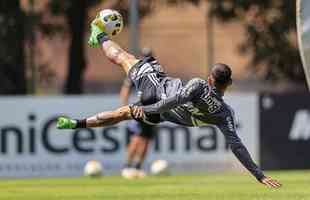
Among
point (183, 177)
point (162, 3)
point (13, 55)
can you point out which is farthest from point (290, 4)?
point (183, 177)

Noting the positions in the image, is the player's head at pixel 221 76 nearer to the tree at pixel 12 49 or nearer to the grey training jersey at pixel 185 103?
the grey training jersey at pixel 185 103

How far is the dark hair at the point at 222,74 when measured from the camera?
43.5ft

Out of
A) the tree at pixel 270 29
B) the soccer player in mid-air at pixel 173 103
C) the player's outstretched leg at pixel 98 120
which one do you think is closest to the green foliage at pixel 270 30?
the tree at pixel 270 29

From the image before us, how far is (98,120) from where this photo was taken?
14078 mm

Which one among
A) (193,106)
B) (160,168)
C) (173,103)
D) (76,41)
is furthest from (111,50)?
(76,41)

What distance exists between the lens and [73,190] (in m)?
16.6

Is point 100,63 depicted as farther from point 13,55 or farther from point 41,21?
point 13,55

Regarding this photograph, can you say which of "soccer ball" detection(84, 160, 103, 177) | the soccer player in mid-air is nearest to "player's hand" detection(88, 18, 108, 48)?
the soccer player in mid-air

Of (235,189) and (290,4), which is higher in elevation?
(290,4)

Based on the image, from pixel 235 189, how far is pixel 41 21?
21344mm

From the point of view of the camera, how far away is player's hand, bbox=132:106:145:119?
44.9ft

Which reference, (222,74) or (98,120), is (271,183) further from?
(98,120)

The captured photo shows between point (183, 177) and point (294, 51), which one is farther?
point (294, 51)

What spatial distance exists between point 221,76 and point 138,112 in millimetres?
1130
